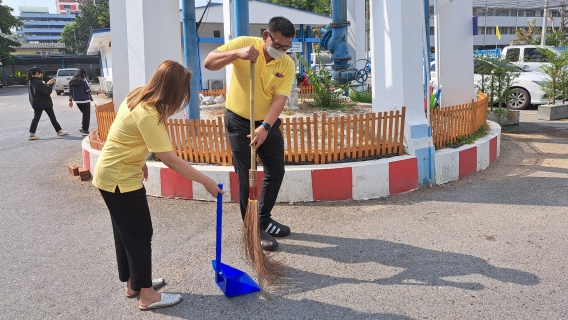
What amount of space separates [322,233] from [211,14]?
20.3 meters

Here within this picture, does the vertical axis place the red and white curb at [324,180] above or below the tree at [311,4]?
below

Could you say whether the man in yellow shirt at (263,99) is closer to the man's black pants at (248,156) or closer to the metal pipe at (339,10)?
the man's black pants at (248,156)

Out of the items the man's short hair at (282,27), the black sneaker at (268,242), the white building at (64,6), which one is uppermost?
the white building at (64,6)

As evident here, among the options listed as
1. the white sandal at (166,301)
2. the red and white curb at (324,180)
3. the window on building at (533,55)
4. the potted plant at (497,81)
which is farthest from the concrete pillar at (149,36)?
the window on building at (533,55)

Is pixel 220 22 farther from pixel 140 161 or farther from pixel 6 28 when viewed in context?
pixel 6 28

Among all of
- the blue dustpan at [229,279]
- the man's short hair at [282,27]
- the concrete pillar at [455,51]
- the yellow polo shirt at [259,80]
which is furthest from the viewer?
the concrete pillar at [455,51]

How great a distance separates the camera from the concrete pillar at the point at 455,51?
29.4 ft

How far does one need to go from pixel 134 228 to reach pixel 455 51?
25.0 feet

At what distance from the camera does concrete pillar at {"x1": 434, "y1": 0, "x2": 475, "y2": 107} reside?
29.4ft

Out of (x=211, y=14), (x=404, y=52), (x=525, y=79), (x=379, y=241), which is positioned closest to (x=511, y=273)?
(x=379, y=241)

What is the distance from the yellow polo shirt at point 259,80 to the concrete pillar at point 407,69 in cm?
248

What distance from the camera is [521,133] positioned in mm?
10250

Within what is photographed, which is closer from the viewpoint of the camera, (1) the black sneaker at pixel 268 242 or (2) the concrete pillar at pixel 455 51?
(1) the black sneaker at pixel 268 242

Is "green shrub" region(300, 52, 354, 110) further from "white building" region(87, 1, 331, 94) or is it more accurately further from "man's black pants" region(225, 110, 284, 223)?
"white building" region(87, 1, 331, 94)
